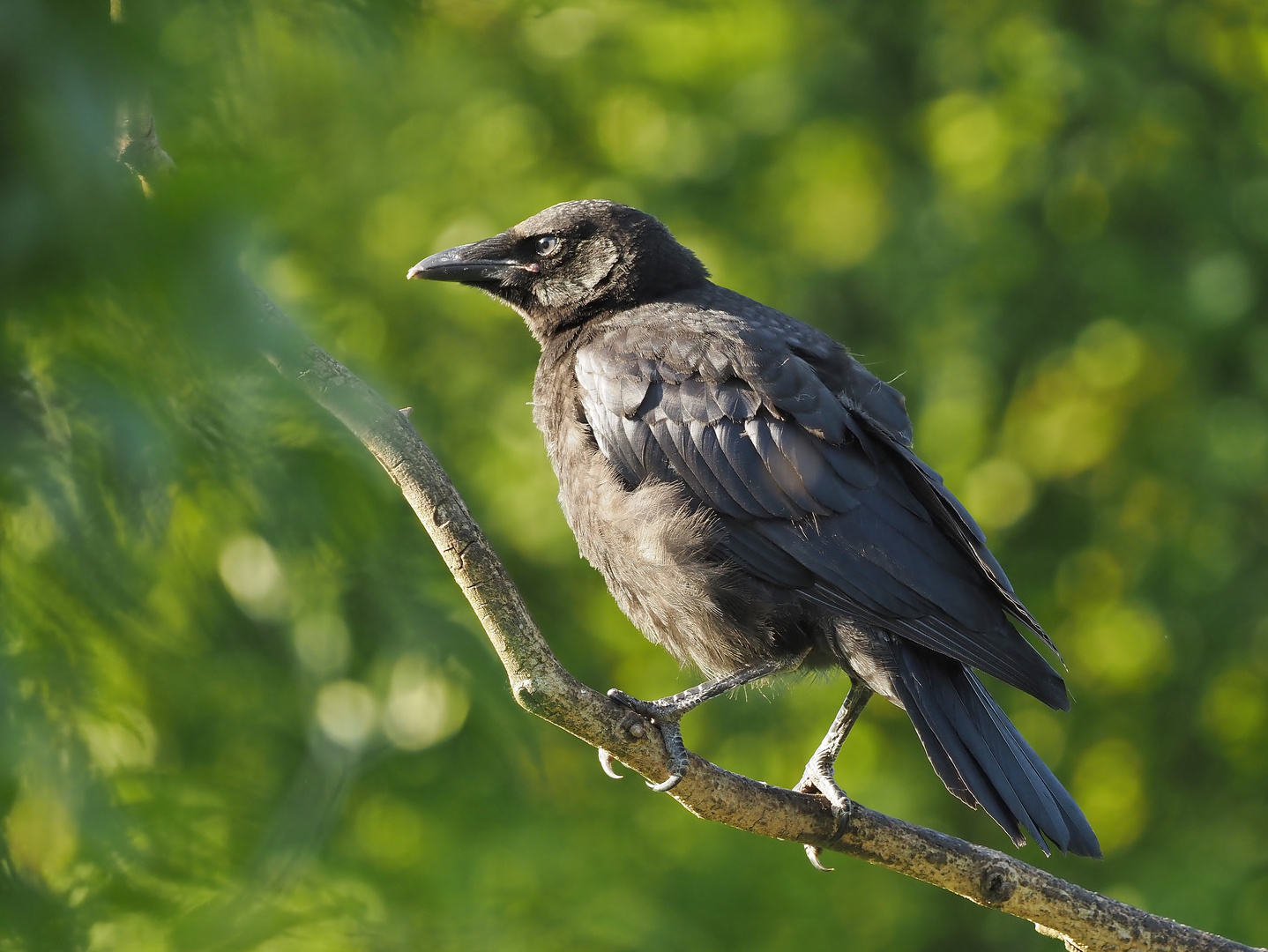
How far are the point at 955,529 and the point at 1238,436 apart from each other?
12.5 feet

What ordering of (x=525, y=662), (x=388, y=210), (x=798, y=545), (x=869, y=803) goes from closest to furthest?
(x=525, y=662)
(x=798, y=545)
(x=869, y=803)
(x=388, y=210)

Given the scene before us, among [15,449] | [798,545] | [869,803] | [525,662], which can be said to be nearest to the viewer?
[15,449]

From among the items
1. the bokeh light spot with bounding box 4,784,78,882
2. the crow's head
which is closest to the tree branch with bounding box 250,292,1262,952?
the bokeh light spot with bounding box 4,784,78,882

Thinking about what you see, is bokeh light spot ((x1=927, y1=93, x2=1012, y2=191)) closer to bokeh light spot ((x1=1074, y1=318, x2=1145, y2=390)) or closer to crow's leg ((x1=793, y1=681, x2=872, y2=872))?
bokeh light spot ((x1=1074, y1=318, x2=1145, y2=390))

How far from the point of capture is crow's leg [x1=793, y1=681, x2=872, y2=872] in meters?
3.33

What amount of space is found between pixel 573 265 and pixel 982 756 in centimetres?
241

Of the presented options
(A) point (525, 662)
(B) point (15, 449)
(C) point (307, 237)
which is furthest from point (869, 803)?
(B) point (15, 449)

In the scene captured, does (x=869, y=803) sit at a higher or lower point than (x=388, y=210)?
lower

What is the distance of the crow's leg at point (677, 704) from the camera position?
9.98 ft

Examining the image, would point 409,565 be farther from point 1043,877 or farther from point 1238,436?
point 1238,436

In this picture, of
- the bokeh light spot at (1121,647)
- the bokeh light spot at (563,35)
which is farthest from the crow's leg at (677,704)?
the bokeh light spot at (563,35)

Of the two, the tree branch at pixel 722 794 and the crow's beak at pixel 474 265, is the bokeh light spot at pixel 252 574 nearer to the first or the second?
the tree branch at pixel 722 794

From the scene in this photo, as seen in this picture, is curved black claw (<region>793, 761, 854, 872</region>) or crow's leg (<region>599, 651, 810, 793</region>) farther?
curved black claw (<region>793, 761, 854, 872</region>)

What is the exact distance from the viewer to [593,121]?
814 cm
